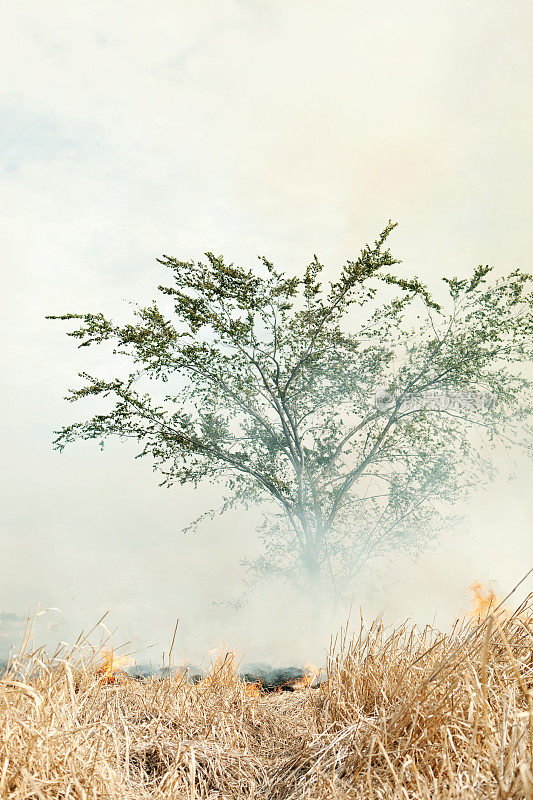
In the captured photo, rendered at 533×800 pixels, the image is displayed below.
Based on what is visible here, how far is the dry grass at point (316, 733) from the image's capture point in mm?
1932

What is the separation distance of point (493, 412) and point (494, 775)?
451 inches

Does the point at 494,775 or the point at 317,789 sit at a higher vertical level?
the point at 494,775

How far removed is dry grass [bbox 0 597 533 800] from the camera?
193 cm

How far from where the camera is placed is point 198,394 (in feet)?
40.8

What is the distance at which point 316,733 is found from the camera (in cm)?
302

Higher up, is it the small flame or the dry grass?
the dry grass

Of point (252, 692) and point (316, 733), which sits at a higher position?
point (316, 733)

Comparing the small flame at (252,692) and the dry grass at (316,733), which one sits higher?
the dry grass at (316,733)

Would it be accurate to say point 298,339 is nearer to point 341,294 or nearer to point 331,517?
point 341,294

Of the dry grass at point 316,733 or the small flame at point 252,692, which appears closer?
the dry grass at point 316,733

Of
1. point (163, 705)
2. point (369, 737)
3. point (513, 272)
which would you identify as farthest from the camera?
point (513, 272)

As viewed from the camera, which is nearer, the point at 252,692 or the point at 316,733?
the point at 316,733

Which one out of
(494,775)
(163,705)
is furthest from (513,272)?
(494,775)

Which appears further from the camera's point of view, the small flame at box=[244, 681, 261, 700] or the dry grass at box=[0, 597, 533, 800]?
the small flame at box=[244, 681, 261, 700]
